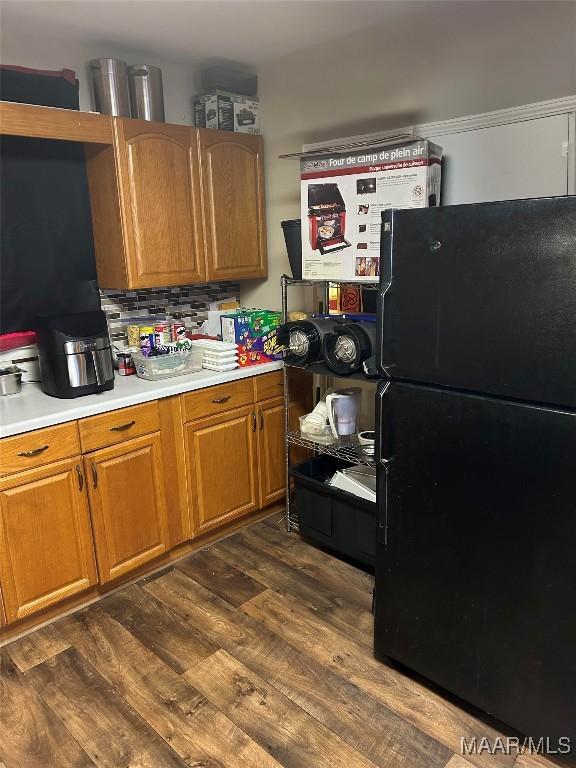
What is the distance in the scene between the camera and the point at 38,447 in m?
2.14

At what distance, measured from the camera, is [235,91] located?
3.08 metres

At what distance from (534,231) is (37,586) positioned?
7.05 feet

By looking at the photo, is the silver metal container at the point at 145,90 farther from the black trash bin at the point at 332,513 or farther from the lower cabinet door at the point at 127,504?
the black trash bin at the point at 332,513

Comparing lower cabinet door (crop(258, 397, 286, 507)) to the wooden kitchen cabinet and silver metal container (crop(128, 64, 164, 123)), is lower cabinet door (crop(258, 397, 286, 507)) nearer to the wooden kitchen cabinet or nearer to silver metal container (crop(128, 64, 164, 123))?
the wooden kitchen cabinet

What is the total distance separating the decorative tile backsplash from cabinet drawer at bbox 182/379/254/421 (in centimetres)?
63

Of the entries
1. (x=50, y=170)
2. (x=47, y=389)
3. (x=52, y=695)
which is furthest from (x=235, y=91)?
(x=52, y=695)

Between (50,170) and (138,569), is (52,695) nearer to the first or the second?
(138,569)

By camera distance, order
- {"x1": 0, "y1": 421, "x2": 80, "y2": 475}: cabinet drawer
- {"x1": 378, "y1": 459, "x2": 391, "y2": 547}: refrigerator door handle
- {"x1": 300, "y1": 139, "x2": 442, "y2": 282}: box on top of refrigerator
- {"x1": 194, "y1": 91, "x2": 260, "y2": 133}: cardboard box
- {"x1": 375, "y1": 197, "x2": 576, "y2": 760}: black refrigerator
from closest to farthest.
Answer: {"x1": 375, "y1": 197, "x2": 576, "y2": 760}: black refrigerator, {"x1": 378, "y1": 459, "x2": 391, "y2": 547}: refrigerator door handle, {"x1": 0, "y1": 421, "x2": 80, "y2": 475}: cabinet drawer, {"x1": 300, "y1": 139, "x2": 442, "y2": 282}: box on top of refrigerator, {"x1": 194, "y1": 91, "x2": 260, "y2": 133}: cardboard box

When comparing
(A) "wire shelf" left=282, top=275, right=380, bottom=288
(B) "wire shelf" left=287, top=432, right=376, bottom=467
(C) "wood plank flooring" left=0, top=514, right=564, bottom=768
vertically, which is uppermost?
(A) "wire shelf" left=282, top=275, right=380, bottom=288

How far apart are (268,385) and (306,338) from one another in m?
0.51

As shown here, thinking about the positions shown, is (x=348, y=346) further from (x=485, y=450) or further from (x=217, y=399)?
(x=485, y=450)

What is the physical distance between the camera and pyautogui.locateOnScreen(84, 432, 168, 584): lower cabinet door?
2.36m

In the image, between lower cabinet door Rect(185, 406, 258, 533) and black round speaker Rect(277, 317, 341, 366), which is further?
lower cabinet door Rect(185, 406, 258, 533)

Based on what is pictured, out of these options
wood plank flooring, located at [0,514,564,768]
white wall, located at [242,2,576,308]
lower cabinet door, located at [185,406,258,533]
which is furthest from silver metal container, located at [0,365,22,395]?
white wall, located at [242,2,576,308]
